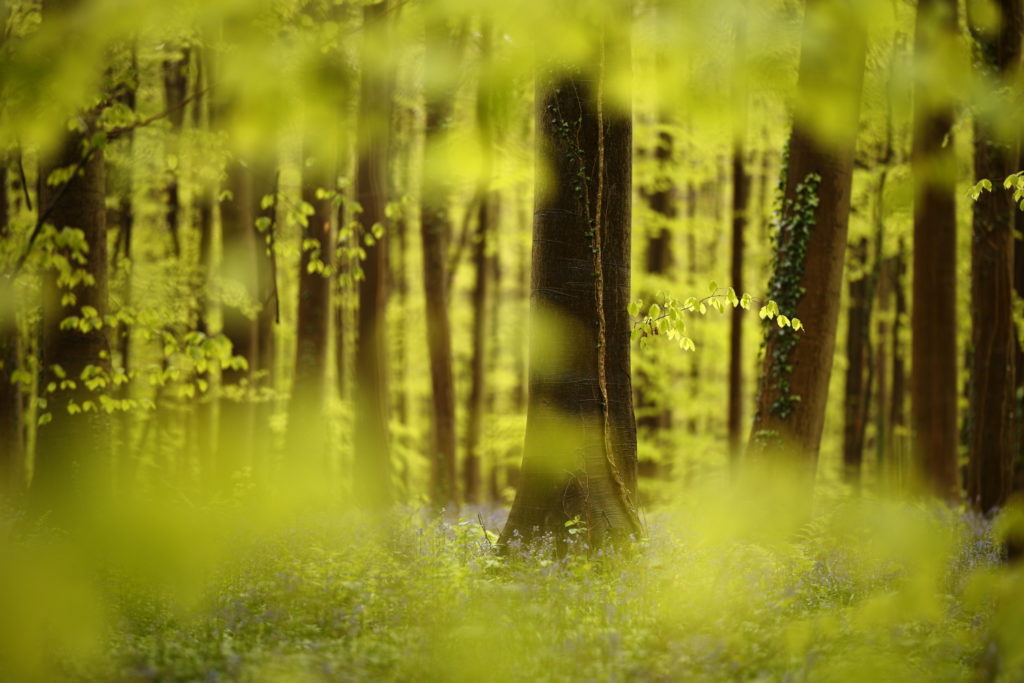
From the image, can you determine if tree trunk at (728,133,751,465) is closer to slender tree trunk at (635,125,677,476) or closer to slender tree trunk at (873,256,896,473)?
slender tree trunk at (635,125,677,476)

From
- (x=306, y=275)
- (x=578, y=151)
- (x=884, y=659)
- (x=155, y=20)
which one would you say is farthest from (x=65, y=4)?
(x=884, y=659)

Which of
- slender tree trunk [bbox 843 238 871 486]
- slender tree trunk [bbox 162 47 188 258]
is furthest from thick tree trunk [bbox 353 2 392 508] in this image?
slender tree trunk [bbox 843 238 871 486]

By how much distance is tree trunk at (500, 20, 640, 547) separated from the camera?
297 inches

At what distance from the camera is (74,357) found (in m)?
8.45

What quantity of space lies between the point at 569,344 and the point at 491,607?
8.74 ft

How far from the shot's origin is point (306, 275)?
→ 14.5m

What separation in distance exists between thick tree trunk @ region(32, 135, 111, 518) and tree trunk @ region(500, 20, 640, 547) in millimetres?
4019

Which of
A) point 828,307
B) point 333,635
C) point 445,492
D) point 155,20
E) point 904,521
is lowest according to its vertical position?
point 445,492

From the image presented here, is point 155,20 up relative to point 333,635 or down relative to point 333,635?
up

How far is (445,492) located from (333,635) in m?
10.1

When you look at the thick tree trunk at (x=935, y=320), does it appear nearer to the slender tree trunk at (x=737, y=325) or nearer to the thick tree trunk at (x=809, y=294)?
the slender tree trunk at (x=737, y=325)

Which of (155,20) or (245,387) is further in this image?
(245,387)

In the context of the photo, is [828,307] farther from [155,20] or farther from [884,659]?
[155,20]

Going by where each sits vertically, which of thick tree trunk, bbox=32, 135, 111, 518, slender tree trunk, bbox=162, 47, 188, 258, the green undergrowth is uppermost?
slender tree trunk, bbox=162, 47, 188, 258
